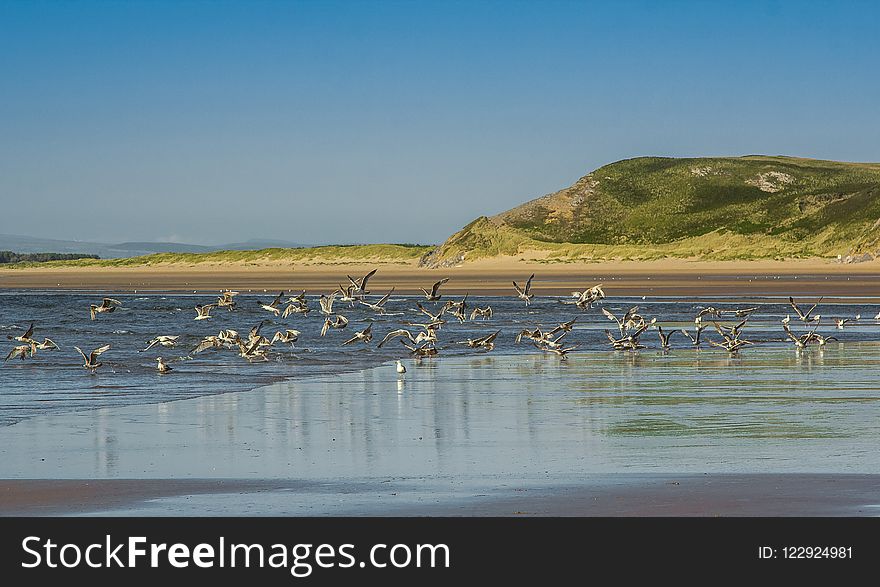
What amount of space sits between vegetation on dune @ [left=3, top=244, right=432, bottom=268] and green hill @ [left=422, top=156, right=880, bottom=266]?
1313cm

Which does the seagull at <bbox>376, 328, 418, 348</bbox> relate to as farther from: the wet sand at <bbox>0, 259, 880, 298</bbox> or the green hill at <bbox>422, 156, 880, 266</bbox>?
the green hill at <bbox>422, 156, 880, 266</bbox>

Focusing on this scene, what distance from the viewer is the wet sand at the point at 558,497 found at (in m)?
9.62

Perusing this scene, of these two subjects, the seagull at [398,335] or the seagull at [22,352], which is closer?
the seagull at [22,352]

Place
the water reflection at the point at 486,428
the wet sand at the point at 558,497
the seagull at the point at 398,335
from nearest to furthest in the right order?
the wet sand at the point at 558,497 < the water reflection at the point at 486,428 < the seagull at the point at 398,335

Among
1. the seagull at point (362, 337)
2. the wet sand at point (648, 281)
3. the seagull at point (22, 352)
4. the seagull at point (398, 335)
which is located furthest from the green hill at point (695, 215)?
the seagull at point (22, 352)

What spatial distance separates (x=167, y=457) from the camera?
1252cm

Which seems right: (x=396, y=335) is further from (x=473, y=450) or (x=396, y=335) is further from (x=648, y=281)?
(x=648, y=281)

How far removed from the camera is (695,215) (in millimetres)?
163500

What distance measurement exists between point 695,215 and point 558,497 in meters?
157

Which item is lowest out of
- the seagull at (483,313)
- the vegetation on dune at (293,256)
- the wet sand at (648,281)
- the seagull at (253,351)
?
the seagull at (253,351)

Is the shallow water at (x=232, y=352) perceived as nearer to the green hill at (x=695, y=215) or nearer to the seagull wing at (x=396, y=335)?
the seagull wing at (x=396, y=335)

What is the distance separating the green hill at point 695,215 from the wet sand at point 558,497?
75508 millimetres
